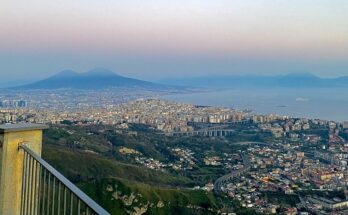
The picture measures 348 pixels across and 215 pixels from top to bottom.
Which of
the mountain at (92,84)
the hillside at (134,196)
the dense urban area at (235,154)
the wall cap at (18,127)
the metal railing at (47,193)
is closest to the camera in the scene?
the metal railing at (47,193)

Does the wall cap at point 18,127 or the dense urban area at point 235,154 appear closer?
the wall cap at point 18,127

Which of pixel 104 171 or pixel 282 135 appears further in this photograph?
pixel 282 135

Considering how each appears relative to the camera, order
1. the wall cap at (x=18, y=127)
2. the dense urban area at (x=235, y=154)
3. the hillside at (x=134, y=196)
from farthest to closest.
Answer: the dense urban area at (x=235, y=154)
the hillside at (x=134, y=196)
the wall cap at (x=18, y=127)

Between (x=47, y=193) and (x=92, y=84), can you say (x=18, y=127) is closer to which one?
(x=47, y=193)

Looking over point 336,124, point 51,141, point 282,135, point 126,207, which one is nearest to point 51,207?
point 126,207

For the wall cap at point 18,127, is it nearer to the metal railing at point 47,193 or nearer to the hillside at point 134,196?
the metal railing at point 47,193

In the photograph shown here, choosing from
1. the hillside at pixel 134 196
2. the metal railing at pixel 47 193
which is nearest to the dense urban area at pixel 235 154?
the hillside at pixel 134 196

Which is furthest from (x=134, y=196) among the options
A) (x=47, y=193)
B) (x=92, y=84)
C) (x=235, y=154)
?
(x=92, y=84)

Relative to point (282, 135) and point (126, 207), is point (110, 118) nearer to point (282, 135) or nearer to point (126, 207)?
point (282, 135)
